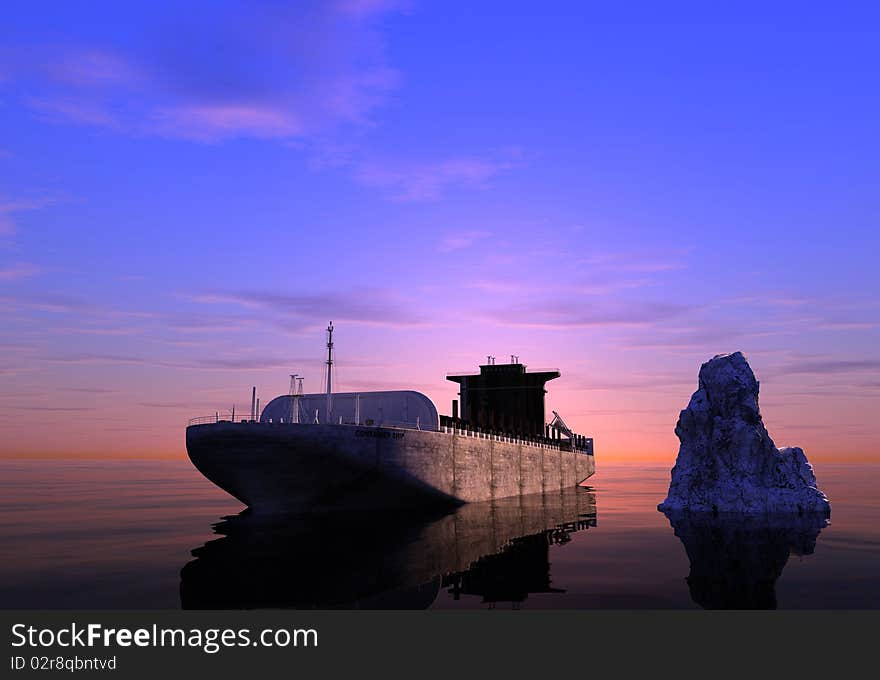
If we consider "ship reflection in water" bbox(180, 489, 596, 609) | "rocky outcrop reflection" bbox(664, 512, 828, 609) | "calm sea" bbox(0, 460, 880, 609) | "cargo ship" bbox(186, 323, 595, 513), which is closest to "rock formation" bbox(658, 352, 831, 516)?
"rocky outcrop reflection" bbox(664, 512, 828, 609)

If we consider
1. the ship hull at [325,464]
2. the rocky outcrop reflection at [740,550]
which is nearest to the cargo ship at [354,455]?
the ship hull at [325,464]

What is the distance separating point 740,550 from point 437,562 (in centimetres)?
1455

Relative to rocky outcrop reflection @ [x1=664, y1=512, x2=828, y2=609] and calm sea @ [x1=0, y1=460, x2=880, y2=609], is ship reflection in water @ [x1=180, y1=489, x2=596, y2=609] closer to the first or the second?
calm sea @ [x1=0, y1=460, x2=880, y2=609]

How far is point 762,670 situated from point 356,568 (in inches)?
606

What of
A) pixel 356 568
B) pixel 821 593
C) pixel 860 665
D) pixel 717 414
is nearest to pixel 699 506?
pixel 717 414

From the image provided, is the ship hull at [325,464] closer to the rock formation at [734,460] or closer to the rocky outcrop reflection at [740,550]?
the rocky outcrop reflection at [740,550]

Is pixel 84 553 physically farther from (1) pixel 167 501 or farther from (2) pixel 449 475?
(1) pixel 167 501

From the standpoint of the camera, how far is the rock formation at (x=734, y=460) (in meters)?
48.4

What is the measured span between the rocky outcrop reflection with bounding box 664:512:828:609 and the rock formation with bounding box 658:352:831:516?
3.74 feet

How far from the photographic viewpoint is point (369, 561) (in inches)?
1041

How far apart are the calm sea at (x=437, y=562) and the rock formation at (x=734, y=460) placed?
3.34 meters

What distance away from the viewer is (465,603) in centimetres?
1939

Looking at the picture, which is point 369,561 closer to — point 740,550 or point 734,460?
point 740,550

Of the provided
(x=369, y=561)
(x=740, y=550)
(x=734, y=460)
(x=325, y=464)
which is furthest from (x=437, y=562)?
(x=734, y=460)
